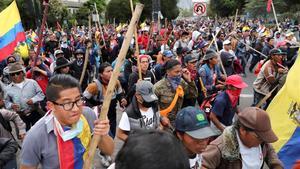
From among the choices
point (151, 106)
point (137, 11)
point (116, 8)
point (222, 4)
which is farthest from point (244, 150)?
point (222, 4)

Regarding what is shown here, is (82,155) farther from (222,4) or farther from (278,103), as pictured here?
(222,4)

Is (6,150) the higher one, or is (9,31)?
(9,31)

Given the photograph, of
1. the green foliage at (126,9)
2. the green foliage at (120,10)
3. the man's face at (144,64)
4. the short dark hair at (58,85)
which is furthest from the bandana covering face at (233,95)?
the green foliage at (120,10)

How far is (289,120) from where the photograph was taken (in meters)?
4.14

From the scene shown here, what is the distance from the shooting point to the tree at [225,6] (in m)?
53.1

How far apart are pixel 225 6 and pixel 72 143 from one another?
2249 inches

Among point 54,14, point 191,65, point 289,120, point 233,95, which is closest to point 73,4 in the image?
point 54,14

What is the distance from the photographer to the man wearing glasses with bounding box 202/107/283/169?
2.67 meters

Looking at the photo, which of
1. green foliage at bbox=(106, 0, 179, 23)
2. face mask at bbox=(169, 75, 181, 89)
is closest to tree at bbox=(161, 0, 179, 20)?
green foliage at bbox=(106, 0, 179, 23)

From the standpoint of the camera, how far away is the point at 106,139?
2805 millimetres

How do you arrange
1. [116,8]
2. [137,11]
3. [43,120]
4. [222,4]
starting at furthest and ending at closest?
[222,4], [116,8], [43,120], [137,11]

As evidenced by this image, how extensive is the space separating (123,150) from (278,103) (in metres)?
3.28

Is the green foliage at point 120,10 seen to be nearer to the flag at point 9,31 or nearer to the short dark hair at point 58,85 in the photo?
the flag at point 9,31

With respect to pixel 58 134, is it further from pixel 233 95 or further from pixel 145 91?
pixel 233 95
